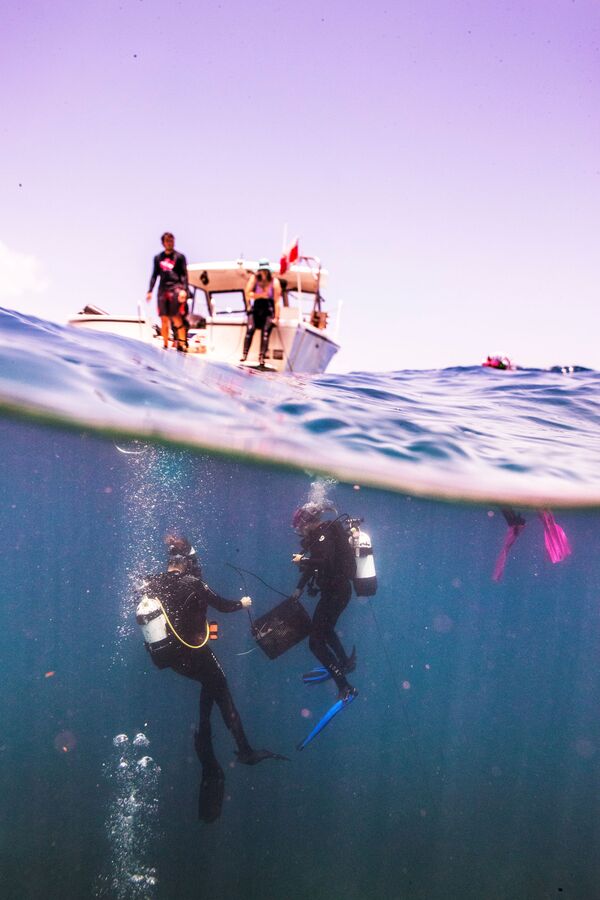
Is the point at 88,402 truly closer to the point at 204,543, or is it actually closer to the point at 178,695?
the point at 204,543

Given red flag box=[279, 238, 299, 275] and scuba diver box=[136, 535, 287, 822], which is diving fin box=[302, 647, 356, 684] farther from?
red flag box=[279, 238, 299, 275]

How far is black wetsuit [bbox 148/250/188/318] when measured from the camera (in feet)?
35.3

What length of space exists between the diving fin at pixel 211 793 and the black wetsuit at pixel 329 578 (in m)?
2.26

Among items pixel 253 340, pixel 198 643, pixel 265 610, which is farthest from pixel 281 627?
pixel 265 610

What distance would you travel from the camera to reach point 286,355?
15422 mm

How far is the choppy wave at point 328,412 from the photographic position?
942 cm

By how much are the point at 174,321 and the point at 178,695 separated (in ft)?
116

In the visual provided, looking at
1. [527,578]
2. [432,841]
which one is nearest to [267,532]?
[527,578]

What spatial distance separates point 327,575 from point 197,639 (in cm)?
221

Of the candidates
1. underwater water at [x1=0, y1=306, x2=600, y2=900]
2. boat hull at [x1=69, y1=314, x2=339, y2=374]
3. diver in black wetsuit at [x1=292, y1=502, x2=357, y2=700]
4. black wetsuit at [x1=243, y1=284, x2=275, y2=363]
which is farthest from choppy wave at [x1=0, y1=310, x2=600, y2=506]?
diver in black wetsuit at [x1=292, y1=502, x2=357, y2=700]

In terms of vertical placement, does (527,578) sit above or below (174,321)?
below

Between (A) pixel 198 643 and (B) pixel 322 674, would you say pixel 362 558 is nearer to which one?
(B) pixel 322 674

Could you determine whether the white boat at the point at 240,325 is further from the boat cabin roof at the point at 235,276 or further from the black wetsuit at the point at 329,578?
the black wetsuit at the point at 329,578

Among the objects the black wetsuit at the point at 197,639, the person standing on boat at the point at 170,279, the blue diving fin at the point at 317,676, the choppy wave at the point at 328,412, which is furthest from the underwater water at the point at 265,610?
the person standing on boat at the point at 170,279
